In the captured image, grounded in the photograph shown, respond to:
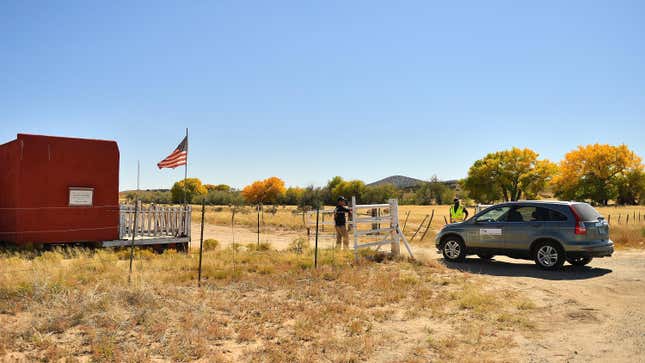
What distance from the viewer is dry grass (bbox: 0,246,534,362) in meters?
5.43

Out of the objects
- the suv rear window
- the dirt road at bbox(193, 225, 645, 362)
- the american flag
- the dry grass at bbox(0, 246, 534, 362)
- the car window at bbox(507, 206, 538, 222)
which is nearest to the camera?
the dry grass at bbox(0, 246, 534, 362)

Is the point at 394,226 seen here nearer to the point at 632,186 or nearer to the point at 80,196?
the point at 80,196

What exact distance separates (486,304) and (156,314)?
17.5 ft

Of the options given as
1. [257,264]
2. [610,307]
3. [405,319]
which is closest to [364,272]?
[257,264]

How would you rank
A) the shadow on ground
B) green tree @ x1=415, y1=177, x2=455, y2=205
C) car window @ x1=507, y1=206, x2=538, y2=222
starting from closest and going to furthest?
the shadow on ground < car window @ x1=507, y1=206, x2=538, y2=222 < green tree @ x1=415, y1=177, x2=455, y2=205

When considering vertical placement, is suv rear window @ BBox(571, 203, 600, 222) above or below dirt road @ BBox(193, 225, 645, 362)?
above

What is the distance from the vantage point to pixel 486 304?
7.79 metres

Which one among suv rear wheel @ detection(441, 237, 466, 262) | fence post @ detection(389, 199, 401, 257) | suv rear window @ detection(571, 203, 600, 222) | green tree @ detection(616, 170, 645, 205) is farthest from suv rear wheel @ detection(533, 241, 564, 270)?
green tree @ detection(616, 170, 645, 205)

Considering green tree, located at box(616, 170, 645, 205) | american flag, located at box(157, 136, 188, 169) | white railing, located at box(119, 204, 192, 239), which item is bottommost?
white railing, located at box(119, 204, 192, 239)

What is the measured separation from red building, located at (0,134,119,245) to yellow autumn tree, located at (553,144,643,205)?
68951 millimetres

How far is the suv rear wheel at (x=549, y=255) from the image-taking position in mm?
11109

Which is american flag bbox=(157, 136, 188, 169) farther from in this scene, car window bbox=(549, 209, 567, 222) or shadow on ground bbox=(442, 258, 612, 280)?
car window bbox=(549, 209, 567, 222)

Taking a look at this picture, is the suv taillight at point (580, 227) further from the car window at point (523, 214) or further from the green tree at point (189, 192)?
the green tree at point (189, 192)

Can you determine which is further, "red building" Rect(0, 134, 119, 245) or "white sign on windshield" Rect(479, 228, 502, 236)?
"red building" Rect(0, 134, 119, 245)
